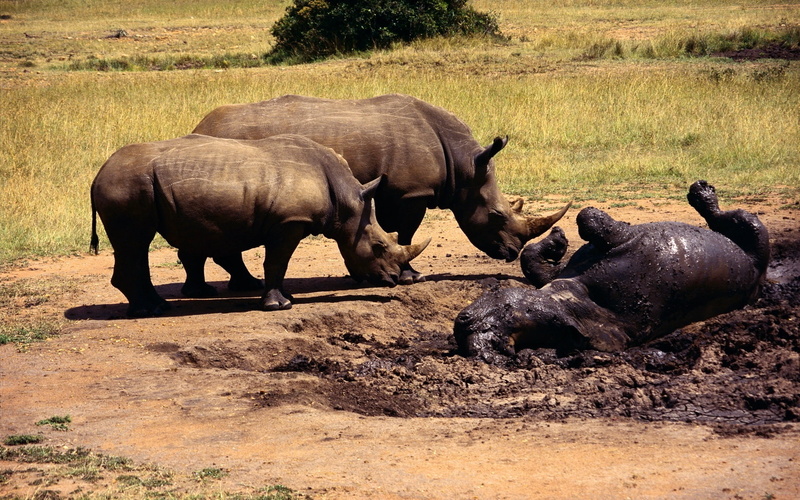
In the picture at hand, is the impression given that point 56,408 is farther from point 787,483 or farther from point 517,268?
point 517,268

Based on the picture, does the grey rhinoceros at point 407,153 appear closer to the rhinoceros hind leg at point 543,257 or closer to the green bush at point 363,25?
the rhinoceros hind leg at point 543,257

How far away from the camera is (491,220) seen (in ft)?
34.7

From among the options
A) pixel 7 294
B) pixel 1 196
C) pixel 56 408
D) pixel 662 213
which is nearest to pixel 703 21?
pixel 662 213

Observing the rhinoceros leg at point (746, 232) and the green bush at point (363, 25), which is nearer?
the rhinoceros leg at point (746, 232)

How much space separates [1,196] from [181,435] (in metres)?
Result: 8.77

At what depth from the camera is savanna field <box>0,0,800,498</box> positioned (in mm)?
5168

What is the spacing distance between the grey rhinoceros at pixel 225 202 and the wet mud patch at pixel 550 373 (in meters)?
0.94

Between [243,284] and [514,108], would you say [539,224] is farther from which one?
[514,108]

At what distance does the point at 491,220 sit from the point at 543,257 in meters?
2.12

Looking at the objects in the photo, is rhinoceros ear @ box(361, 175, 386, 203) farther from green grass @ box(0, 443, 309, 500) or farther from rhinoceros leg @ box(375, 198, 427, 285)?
green grass @ box(0, 443, 309, 500)

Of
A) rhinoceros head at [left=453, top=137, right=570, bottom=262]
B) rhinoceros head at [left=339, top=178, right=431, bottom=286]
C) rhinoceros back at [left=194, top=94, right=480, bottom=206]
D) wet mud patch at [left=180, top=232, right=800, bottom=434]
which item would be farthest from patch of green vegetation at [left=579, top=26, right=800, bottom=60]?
wet mud patch at [left=180, top=232, right=800, bottom=434]

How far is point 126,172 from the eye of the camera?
8531mm

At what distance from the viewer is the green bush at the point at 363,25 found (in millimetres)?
28234

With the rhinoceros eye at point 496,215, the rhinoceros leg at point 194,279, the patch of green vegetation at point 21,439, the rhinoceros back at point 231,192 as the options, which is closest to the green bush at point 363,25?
the rhinoceros eye at point 496,215
